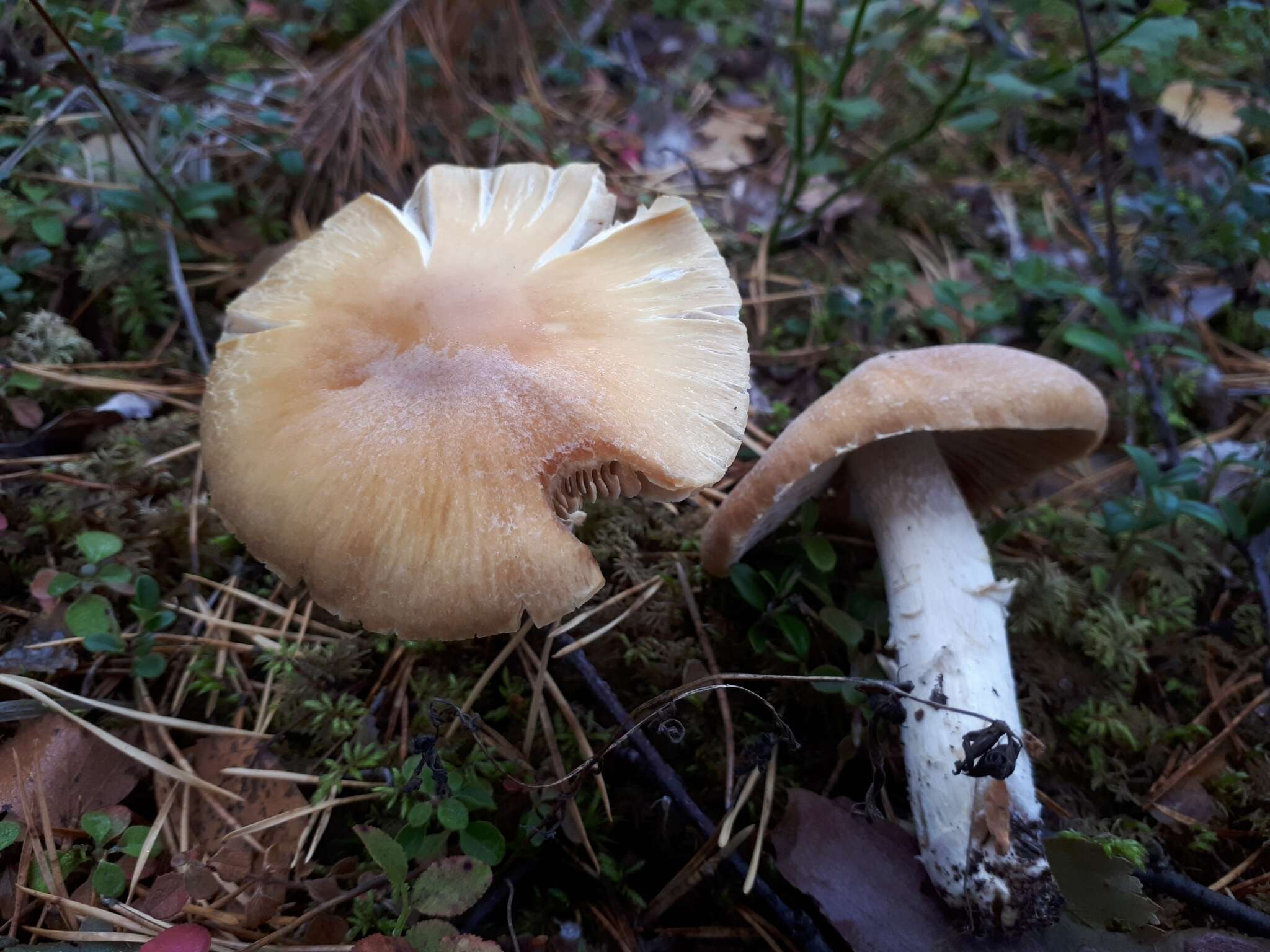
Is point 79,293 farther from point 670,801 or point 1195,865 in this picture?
point 1195,865

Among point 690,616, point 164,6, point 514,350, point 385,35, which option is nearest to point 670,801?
point 690,616

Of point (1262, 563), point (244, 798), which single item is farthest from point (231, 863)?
point (1262, 563)

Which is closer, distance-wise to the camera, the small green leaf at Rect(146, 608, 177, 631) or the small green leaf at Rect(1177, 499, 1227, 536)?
the small green leaf at Rect(146, 608, 177, 631)

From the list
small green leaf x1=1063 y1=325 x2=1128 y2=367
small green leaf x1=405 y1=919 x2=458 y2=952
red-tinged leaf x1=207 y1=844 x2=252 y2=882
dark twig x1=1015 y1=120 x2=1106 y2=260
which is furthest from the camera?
dark twig x1=1015 y1=120 x2=1106 y2=260

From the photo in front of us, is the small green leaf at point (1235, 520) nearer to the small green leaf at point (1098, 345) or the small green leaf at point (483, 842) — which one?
the small green leaf at point (1098, 345)

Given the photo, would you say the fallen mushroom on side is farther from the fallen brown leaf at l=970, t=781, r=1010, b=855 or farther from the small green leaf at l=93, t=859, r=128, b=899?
the small green leaf at l=93, t=859, r=128, b=899

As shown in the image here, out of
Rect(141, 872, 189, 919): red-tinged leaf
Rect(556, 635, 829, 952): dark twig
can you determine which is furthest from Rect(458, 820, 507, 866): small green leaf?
Rect(141, 872, 189, 919): red-tinged leaf
